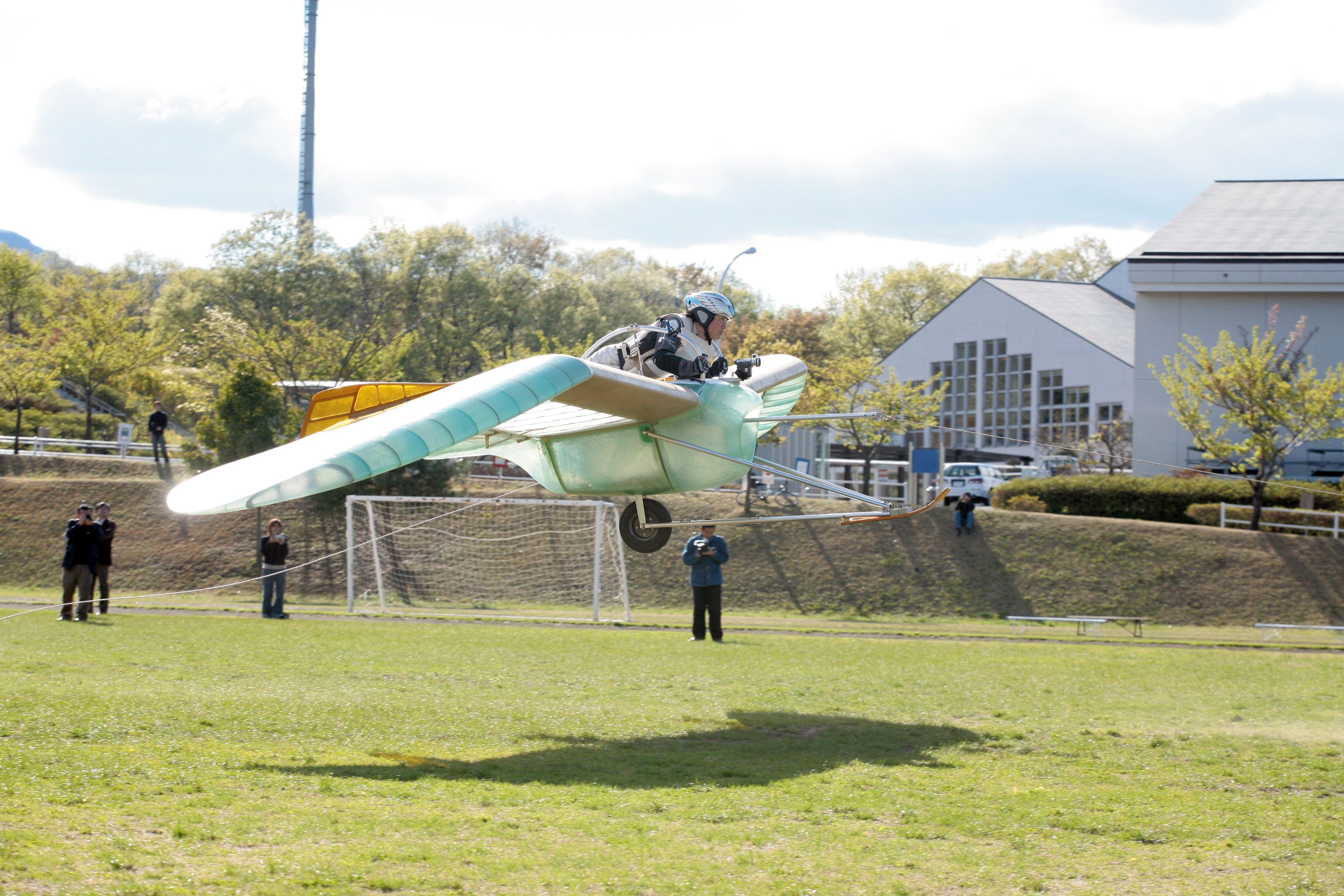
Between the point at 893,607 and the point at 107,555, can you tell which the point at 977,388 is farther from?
the point at 107,555

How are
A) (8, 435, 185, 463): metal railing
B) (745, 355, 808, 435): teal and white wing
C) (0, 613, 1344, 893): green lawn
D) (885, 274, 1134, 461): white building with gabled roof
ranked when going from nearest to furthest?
(0, 613, 1344, 893): green lawn < (745, 355, 808, 435): teal and white wing < (8, 435, 185, 463): metal railing < (885, 274, 1134, 461): white building with gabled roof

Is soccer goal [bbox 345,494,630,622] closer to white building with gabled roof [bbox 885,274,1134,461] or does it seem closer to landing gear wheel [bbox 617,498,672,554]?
landing gear wheel [bbox 617,498,672,554]

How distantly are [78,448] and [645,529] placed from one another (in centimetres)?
3831

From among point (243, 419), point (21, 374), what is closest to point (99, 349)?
point (21, 374)

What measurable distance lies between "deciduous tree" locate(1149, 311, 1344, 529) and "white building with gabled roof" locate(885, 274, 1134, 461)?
1191cm

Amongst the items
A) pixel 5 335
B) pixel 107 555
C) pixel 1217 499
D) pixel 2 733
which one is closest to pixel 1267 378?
pixel 1217 499

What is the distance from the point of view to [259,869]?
637cm

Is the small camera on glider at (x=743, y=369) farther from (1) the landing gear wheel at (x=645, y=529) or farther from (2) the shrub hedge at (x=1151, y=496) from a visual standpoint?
(2) the shrub hedge at (x=1151, y=496)

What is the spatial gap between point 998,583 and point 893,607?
2.83 meters

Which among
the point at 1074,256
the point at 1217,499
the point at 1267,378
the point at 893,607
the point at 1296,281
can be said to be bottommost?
the point at 893,607

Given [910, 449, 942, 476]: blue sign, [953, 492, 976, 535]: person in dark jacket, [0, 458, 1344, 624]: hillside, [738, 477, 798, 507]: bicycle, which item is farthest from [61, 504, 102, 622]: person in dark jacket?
[953, 492, 976, 535]: person in dark jacket

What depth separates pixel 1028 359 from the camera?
51.0 meters

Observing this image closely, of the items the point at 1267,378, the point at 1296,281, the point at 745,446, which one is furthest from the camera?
the point at 1296,281

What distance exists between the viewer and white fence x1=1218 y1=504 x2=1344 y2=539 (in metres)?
31.5
